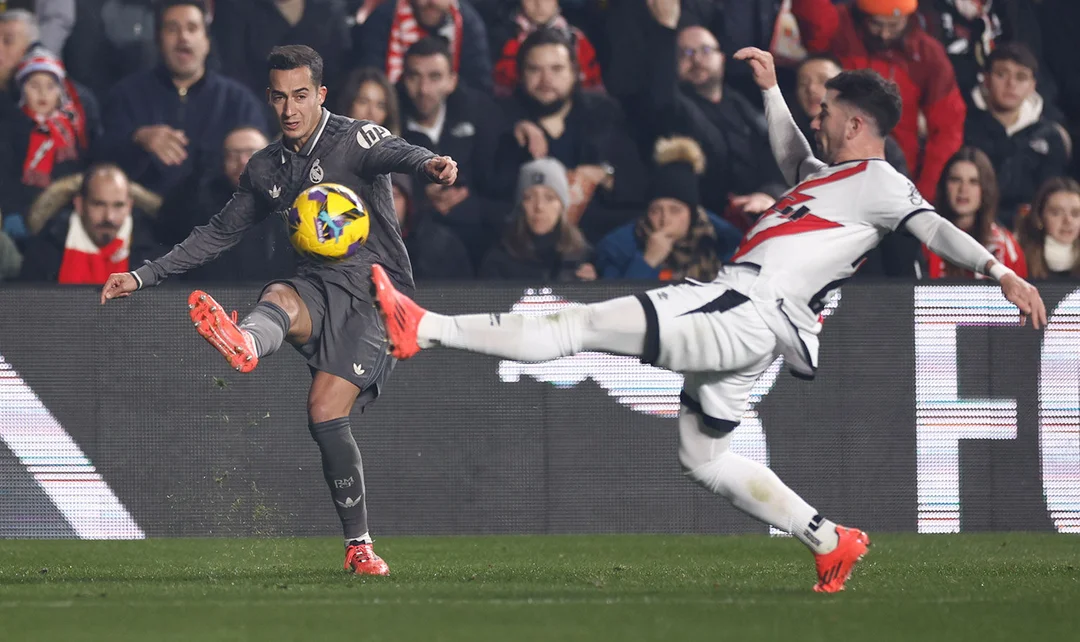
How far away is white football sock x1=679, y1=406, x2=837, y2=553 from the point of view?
5.37 m

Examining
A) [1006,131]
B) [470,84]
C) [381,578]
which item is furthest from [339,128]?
[1006,131]

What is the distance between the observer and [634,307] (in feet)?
17.0

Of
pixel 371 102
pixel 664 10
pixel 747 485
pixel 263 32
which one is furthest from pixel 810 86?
pixel 747 485

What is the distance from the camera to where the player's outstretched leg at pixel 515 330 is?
496cm

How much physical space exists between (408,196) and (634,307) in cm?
443

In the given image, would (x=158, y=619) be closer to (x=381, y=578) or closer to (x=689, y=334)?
(x=381, y=578)

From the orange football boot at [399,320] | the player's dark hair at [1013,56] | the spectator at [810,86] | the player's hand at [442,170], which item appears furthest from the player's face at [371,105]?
the orange football boot at [399,320]

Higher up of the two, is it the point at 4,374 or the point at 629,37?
the point at 629,37

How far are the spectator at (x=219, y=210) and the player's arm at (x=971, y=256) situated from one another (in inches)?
183

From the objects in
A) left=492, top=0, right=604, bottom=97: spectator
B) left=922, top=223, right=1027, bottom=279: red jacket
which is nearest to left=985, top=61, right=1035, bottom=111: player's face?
left=922, top=223, right=1027, bottom=279: red jacket

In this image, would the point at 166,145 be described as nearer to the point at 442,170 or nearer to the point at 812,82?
the point at 812,82

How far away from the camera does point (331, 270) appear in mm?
6488

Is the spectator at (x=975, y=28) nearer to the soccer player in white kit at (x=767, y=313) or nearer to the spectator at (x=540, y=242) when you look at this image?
the spectator at (x=540, y=242)

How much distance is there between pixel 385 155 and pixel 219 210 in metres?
2.95
